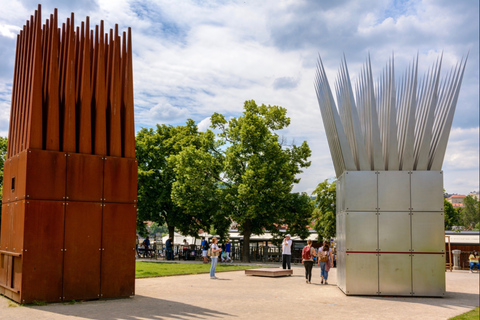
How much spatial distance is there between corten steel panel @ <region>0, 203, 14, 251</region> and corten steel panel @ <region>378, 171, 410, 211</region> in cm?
1078

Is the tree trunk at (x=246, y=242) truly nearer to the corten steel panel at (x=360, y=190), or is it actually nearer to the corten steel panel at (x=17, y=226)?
the corten steel panel at (x=360, y=190)

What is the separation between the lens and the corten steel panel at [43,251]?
12.5m

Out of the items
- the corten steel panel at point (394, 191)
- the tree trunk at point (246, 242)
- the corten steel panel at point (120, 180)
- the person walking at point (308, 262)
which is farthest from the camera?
the tree trunk at point (246, 242)

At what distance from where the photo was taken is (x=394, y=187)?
1580 cm

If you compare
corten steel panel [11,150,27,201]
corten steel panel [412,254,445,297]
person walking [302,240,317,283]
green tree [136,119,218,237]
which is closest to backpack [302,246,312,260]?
person walking [302,240,317,283]

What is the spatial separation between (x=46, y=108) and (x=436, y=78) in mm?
11667

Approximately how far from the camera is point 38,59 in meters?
13.6

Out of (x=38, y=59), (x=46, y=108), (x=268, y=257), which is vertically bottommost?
(x=268, y=257)

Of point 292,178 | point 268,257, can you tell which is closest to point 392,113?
point 292,178

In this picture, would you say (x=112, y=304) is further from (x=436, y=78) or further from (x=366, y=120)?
(x=436, y=78)

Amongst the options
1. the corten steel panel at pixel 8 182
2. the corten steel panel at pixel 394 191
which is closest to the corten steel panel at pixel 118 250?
the corten steel panel at pixel 8 182

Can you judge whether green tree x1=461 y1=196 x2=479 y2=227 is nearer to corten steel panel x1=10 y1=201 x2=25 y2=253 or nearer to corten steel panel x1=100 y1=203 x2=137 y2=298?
corten steel panel x1=100 y1=203 x2=137 y2=298

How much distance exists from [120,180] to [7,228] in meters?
3.39

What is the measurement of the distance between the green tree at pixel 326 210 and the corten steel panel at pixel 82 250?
28608 millimetres
